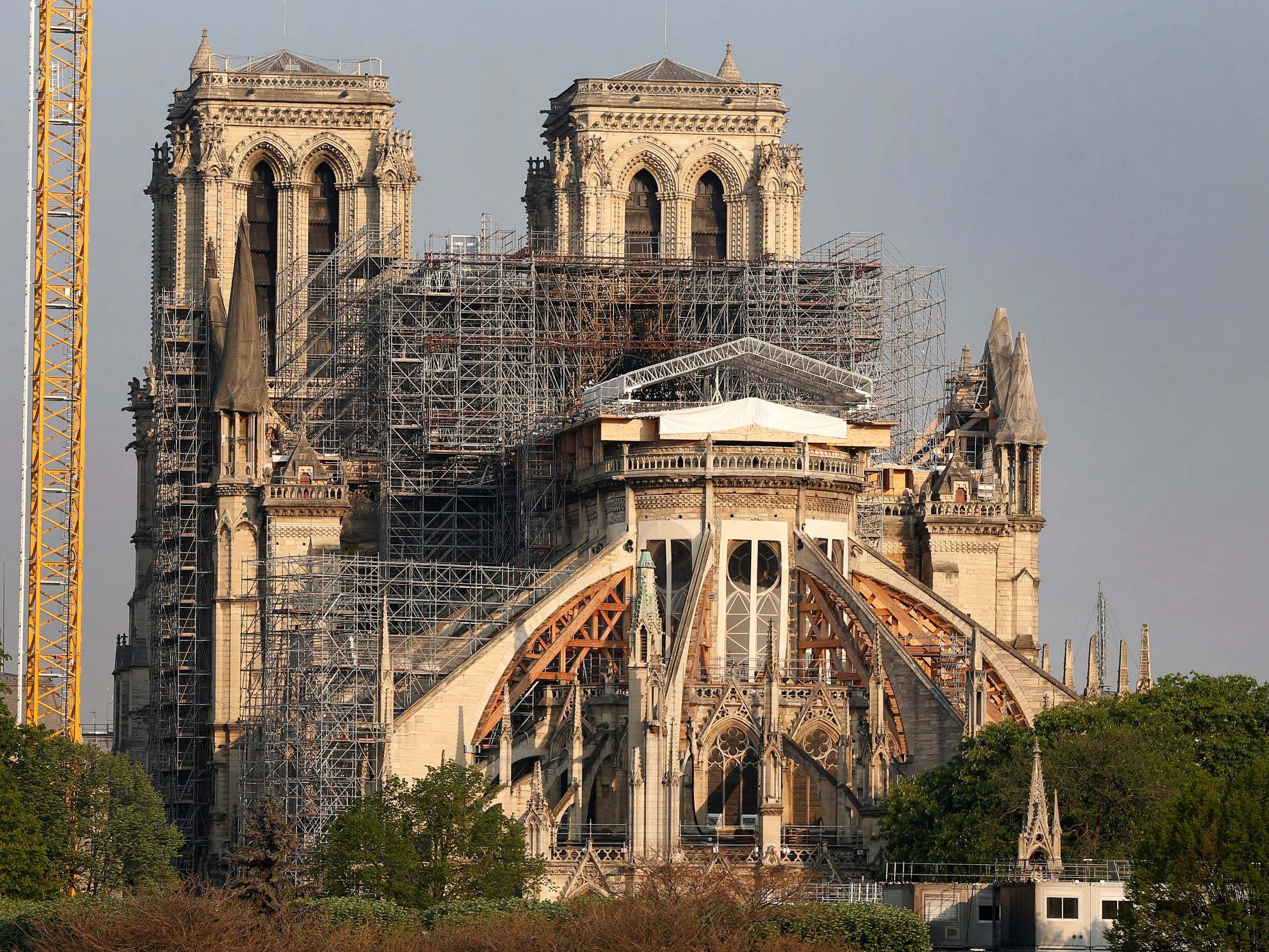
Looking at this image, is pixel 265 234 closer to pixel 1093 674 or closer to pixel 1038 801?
pixel 1093 674

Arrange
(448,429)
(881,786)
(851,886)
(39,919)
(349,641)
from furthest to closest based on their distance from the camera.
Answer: (448,429) < (349,641) < (881,786) < (851,886) < (39,919)

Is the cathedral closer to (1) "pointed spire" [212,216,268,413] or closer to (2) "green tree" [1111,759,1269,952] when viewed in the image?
(1) "pointed spire" [212,216,268,413]

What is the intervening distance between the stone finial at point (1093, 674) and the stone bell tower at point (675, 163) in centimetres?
2536

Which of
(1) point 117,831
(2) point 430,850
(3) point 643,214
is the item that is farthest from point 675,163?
(2) point 430,850

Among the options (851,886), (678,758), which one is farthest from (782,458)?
(851,886)

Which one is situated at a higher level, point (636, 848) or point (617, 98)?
point (617, 98)

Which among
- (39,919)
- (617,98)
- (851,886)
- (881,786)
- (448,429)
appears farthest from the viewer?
(617,98)

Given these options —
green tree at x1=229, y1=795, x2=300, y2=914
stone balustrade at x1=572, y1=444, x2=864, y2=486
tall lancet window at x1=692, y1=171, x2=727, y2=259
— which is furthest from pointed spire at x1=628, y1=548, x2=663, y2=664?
tall lancet window at x1=692, y1=171, x2=727, y2=259

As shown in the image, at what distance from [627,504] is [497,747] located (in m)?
10.0

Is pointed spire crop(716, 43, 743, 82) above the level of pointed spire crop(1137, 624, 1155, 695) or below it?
above

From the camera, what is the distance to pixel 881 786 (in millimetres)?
133125

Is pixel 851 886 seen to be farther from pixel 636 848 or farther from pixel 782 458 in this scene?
Answer: pixel 782 458

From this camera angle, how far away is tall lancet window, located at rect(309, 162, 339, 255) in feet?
558

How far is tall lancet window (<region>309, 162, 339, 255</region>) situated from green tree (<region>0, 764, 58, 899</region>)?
45.9 metres
